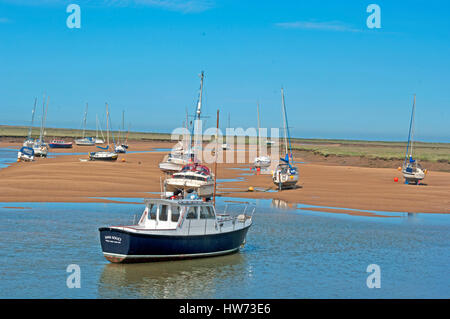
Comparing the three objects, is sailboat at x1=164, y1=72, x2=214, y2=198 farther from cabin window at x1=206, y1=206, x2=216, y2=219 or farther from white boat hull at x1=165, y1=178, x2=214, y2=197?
cabin window at x1=206, y1=206, x2=216, y2=219

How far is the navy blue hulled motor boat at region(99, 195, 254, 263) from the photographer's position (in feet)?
83.8

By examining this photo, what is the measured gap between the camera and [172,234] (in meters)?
26.3

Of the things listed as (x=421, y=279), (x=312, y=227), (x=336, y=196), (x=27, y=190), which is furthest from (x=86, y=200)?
Result: (x=421, y=279)

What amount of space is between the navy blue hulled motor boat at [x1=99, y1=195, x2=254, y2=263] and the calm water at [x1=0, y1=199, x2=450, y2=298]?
1.75 feet

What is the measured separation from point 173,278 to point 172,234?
2.30 m

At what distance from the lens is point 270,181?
70438 millimetres

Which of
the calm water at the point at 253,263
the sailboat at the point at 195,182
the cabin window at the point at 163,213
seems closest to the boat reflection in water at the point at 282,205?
the sailboat at the point at 195,182

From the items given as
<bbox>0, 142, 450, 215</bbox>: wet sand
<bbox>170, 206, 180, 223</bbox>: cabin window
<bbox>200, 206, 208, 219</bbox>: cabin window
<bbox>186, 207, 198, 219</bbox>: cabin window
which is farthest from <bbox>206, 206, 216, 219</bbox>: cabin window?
<bbox>0, 142, 450, 215</bbox>: wet sand

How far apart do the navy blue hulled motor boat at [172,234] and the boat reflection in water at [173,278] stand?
422 mm

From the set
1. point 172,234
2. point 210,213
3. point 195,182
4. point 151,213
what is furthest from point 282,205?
point 172,234

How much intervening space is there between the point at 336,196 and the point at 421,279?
29.8m

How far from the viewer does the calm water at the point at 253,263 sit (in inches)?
906

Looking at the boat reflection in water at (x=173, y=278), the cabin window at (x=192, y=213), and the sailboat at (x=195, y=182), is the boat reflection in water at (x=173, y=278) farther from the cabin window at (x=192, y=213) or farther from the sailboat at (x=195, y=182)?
the sailboat at (x=195, y=182)
